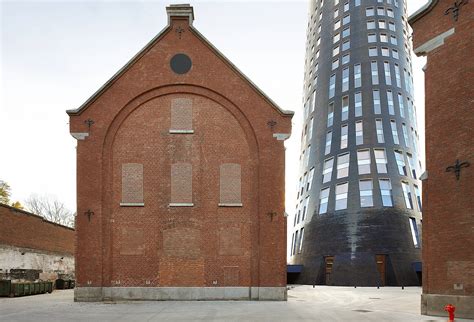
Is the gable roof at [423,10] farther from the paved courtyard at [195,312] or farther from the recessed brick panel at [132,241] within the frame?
the recessed brick panel at [132,241]

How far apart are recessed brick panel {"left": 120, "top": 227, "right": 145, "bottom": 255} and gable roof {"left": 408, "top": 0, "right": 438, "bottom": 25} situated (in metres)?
15.5

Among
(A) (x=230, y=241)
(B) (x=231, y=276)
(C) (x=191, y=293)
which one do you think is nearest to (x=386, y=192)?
(A) (x=230, y=241)

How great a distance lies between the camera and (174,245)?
25609 mm

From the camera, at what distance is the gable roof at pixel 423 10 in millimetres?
19391

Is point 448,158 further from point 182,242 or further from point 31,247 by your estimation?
point 31,247

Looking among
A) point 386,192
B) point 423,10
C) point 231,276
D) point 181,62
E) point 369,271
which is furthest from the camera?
point 386,192

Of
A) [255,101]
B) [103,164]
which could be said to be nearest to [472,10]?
[255,101]

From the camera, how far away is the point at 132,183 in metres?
26.1

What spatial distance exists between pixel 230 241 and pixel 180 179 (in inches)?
155

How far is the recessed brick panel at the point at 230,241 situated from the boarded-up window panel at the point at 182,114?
18.0 ft

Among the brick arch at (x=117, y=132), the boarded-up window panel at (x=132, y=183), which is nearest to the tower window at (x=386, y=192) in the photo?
the brick arch at (x=117, y=132)

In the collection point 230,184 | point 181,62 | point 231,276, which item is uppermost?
point 181,62

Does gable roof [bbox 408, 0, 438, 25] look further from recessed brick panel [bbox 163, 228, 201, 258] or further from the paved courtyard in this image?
recessed brick panel [bbox 163, 228, 201, 258]

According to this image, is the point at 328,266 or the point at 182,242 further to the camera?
the point at 328,266
